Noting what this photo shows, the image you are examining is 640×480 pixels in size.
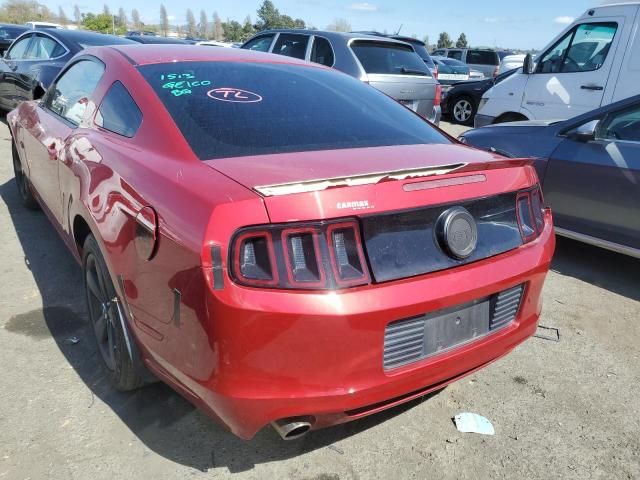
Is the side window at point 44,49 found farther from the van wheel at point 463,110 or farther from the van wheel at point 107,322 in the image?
the van wheel at point 463,110

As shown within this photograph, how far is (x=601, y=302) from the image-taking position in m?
3.86

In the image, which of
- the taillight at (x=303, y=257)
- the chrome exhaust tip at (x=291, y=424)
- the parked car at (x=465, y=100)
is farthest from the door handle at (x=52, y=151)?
the parked car at (x=465, y=100)

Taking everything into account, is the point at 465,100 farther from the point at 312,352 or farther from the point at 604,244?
the point at 312,352

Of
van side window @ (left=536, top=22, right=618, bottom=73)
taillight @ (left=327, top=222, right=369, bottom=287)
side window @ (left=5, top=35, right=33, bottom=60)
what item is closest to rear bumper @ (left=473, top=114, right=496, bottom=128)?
van side window @ (left=536, top=22, right=618, bottom=73)

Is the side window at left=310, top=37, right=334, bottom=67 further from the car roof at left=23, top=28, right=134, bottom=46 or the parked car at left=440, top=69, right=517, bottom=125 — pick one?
the parked car at left=440, top=69, right=517, bottom=125

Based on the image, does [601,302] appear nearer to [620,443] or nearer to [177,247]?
[620,443]

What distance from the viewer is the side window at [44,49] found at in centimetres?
772

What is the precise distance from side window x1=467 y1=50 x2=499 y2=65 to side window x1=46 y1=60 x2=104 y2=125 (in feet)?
69.3

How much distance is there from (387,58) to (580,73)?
2.47 metres

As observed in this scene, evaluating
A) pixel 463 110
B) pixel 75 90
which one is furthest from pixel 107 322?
pixel 463 110

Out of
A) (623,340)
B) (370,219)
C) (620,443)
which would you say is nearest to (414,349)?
(370,219)

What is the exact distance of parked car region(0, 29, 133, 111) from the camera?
749 centimetres

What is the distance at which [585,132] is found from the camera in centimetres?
425

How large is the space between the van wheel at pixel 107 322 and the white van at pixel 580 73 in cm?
578
